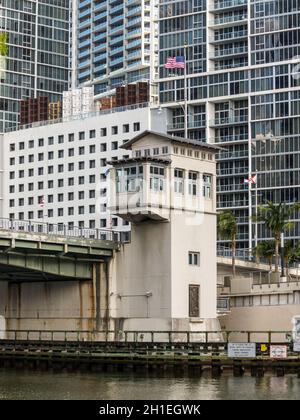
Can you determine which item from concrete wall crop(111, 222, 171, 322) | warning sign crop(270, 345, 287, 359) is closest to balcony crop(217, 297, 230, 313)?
concrete wall crop(111, 222, 171, 322)

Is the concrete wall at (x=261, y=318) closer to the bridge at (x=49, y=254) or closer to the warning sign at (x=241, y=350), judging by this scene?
the bridge at (x=49, y=254)

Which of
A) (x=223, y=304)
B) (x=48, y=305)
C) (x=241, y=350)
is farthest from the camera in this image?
(x=223, y=304)

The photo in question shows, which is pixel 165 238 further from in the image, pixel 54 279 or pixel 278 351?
pixel 278 351

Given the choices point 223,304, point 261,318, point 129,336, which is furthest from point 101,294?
point 261,318

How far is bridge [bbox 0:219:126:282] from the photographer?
4139 inches

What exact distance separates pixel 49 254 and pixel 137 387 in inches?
1217

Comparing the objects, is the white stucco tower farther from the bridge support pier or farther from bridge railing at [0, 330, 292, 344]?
bridge railing at [0, 330, 292, 344]

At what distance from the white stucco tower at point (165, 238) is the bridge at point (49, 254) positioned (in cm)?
283

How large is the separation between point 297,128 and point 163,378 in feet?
379

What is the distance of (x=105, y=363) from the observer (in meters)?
102

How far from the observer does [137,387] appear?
8100cm

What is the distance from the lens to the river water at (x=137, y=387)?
74.3 metres
